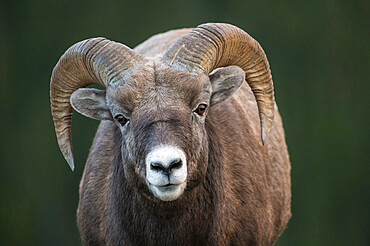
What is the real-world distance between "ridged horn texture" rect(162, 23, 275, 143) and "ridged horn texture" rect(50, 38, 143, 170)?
15.2 inches

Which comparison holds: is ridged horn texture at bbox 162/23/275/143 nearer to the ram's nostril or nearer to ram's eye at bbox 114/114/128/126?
ram's eye at bbox 114/114/128/126

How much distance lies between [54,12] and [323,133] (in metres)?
5.48

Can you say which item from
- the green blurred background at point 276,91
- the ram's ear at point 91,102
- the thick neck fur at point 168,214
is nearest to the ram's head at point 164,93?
the ram's ear at point 91,102

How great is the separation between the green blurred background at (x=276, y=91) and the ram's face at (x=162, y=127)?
22.7 feet

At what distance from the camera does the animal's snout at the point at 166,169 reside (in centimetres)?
521

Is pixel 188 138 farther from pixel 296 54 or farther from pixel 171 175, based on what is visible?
pixel 296 54

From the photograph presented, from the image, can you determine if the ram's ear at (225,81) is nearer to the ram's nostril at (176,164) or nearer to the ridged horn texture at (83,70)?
the ridged horn texture at (83,70)

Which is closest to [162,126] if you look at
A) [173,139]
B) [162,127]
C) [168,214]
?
[162,127]

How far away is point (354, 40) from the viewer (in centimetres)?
1298

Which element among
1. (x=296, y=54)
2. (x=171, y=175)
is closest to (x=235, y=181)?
(x=171, y=175)

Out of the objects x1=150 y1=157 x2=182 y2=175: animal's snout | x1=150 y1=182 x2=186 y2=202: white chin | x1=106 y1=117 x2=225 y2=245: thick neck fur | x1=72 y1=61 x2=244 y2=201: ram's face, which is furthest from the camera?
x1=106 y1=117 x2=225 y2=245: thick neck fur

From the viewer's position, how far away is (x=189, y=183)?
584cm

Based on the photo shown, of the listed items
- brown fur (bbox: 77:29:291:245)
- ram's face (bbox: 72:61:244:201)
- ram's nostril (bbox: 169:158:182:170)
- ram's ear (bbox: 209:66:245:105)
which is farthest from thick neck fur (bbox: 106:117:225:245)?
ram's nostril (bbox: 169:158:182:170)

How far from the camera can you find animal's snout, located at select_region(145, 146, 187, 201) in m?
5.21
